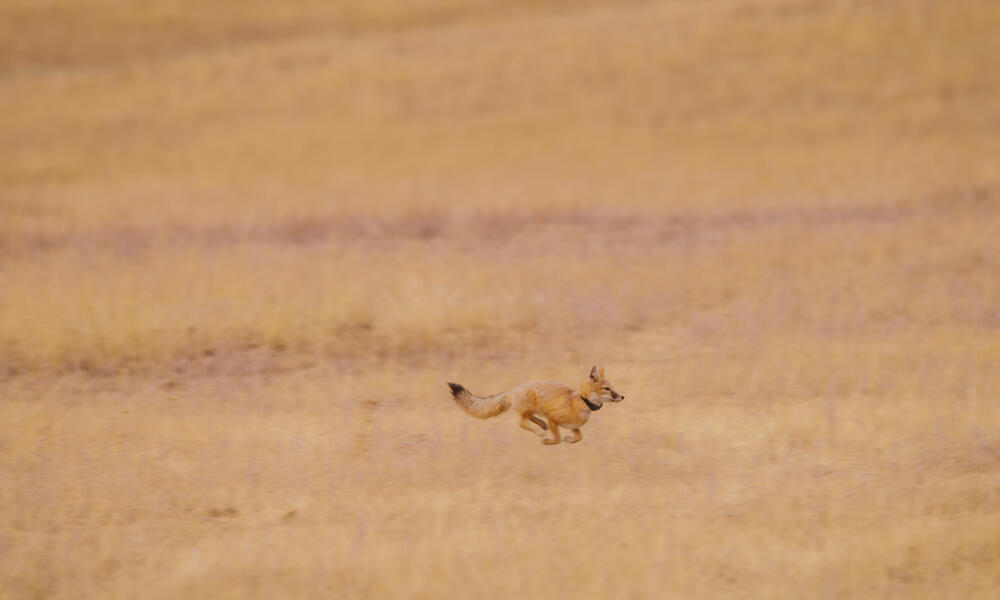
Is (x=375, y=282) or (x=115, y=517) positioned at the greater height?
(x=375, y=282)

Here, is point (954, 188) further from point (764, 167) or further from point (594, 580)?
point (594, 580)

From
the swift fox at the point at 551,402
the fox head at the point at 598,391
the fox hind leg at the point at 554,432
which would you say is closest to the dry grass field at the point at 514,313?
the fox hind leg at the point at 554,432

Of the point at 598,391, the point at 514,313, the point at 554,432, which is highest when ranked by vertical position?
the point at 514,313

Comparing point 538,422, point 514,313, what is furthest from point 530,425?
point 514,313

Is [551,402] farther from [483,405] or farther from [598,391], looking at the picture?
[483,405]

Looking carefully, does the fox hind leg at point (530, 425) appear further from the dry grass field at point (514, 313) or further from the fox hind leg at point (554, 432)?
the dry grass field at point (514, 313)

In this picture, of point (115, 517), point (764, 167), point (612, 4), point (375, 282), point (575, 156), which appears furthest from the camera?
point (612, 4)

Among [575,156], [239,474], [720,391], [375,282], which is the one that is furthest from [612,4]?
[239,474]
